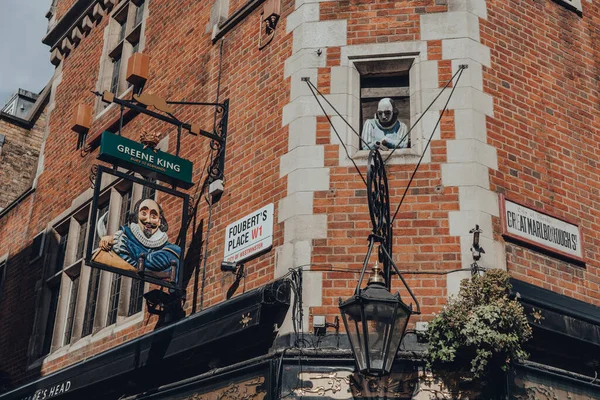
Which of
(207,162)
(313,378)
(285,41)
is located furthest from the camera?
(207,162)

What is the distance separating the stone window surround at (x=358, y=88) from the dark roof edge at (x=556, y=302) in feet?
5.80

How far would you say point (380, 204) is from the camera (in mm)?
9023

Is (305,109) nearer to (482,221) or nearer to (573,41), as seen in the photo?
(482,221)

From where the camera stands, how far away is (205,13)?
42.6 ft

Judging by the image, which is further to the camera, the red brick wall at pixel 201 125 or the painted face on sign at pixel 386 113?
the red brick wall at pixel 201 125

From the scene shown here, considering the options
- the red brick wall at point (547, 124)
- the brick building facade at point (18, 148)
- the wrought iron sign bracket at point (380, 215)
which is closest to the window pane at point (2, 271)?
the brick building facade at point (18, 148)

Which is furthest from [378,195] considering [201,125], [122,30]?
[122,30]

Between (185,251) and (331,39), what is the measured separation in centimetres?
331

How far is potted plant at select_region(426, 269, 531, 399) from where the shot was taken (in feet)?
26.6

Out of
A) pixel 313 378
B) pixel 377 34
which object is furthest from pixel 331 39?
pixel 313 378

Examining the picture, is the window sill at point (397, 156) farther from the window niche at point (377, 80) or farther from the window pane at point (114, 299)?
the window pane at point (114, 299)

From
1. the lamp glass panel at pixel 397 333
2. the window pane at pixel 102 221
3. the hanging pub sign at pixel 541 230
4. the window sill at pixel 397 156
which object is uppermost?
the window pane at pixel 102 221

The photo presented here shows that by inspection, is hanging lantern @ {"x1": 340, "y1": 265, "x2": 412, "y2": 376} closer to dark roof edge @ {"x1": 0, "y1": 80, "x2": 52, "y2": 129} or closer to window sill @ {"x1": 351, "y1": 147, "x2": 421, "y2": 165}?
window sill @ {"x1": 351, "y1": 147, "x2": 421, "y2": 165}

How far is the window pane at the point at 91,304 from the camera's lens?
1319 centimetres
